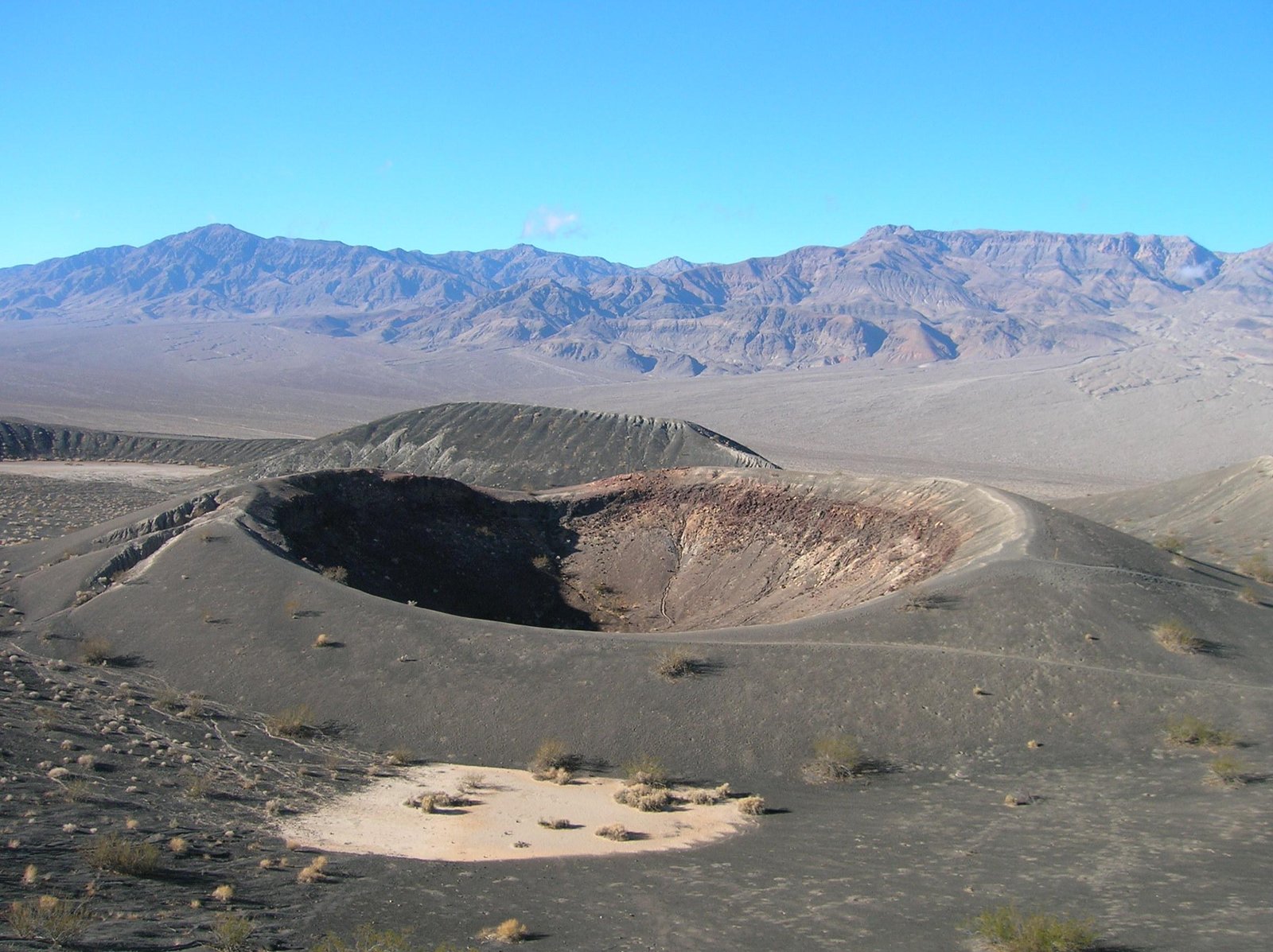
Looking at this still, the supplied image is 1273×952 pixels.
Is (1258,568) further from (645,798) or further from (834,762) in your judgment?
(645,798)

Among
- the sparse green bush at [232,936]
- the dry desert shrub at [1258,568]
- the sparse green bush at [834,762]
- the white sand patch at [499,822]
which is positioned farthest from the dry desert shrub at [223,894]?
the dry desert shrub at [1258,568]

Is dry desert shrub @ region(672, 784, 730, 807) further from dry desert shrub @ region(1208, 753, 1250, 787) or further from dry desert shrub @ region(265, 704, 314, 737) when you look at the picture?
dry desert shrub @ region(1208, 753, 1250, 787)

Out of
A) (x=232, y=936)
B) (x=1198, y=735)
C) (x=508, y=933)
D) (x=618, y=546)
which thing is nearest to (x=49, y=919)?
(x=232, y=936)

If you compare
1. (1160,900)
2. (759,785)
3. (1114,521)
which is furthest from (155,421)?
(1160,900)

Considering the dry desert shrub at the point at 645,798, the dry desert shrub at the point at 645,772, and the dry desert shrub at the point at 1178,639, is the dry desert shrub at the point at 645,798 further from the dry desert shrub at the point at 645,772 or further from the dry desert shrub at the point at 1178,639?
the dry desert shrub at the point at 1178,639

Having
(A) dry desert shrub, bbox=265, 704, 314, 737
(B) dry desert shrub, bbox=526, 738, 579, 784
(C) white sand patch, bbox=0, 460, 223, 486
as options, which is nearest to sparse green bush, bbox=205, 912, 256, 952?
(B) dry desert shrub, bbox=526, 738, 579, 784
